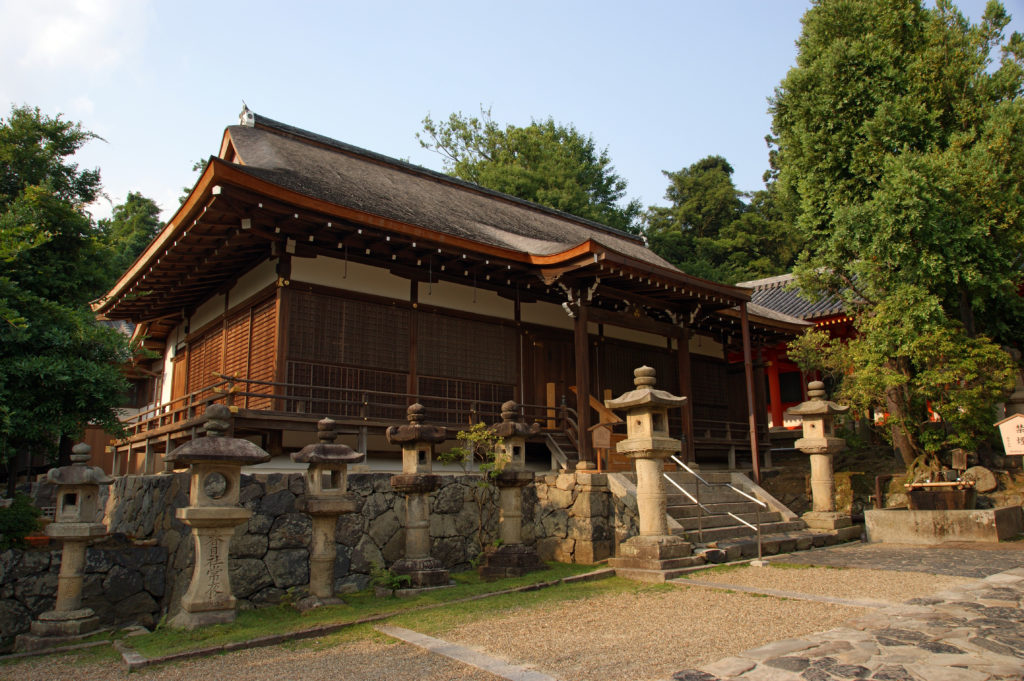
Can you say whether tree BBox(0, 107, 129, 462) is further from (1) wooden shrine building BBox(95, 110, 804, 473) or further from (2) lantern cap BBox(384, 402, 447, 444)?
(2) lantern cap BBox(384, 402, 447, 444)

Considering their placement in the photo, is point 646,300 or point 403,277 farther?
point 646,300

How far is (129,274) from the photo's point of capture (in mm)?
11922

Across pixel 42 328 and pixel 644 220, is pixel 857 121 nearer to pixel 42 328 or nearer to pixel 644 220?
pixel 42 328

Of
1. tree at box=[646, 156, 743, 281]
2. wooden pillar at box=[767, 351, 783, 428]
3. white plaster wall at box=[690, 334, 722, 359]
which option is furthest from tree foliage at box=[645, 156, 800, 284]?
white plaster wall at box=[690, 334, 722, 359]

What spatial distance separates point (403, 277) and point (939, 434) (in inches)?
409

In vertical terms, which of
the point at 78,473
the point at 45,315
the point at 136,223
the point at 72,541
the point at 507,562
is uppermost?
the point at 136,223

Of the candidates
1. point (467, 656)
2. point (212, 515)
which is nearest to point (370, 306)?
point (212, 515)

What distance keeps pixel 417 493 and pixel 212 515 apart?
2.44 metres

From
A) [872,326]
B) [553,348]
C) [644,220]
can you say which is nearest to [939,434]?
[872,326]

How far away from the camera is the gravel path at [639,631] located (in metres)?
4.79

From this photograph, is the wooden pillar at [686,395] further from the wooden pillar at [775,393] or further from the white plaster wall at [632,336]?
the wooden pillar at [775,393]

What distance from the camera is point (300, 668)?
5121 mm

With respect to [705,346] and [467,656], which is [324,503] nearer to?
[467,656]

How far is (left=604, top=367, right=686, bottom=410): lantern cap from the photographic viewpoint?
29.6 ft
